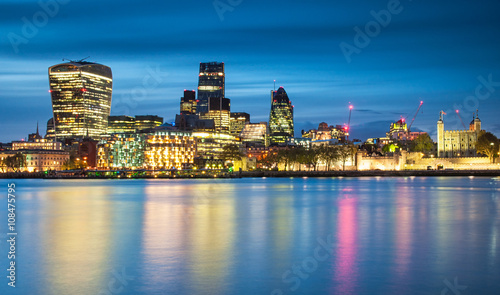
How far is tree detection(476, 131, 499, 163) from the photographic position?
14088cm

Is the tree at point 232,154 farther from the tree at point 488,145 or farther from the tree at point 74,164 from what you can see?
the tree at point 488,145

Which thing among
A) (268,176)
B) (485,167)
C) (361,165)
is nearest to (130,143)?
(268,176)

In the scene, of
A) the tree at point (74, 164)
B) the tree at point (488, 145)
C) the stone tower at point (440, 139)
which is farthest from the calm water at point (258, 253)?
the tree at point (74, 164)

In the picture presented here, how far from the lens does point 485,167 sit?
143 m

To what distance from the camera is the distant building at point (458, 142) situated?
155875 mm

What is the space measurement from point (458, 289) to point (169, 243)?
12113mm

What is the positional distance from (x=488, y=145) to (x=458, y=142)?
16583 mm

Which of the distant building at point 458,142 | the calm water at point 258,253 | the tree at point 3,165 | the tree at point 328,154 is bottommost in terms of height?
the calm water at point 258,253

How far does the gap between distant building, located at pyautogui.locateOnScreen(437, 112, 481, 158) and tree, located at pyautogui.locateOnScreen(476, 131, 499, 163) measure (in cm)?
978

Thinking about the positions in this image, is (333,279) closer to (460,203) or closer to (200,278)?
(200,278)

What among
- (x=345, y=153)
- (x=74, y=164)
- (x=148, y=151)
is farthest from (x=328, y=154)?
(x=74, y=164)

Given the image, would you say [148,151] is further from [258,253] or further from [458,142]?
[258,253]

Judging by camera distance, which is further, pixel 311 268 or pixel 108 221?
pixel 108 221

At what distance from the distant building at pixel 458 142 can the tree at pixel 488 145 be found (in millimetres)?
9782
